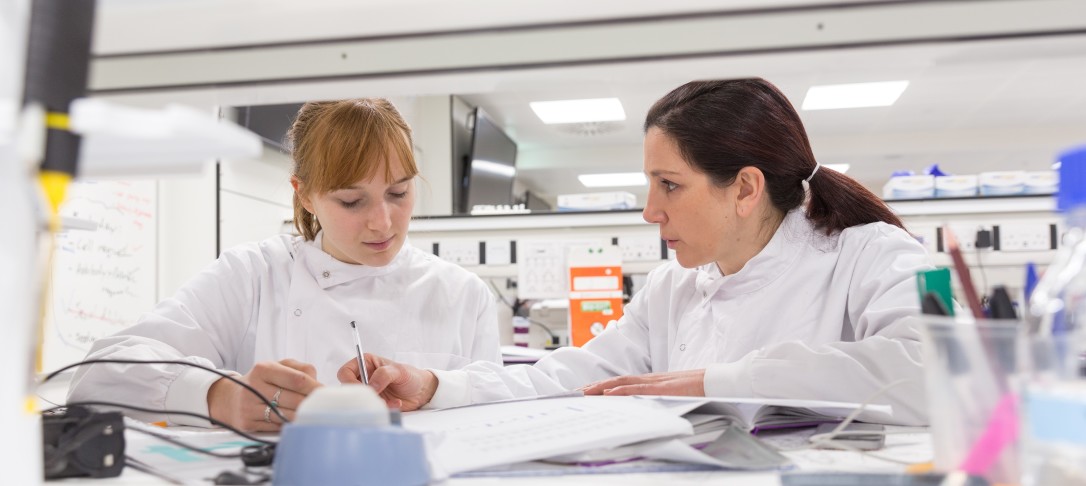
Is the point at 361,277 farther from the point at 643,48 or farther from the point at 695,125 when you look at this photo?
the point at 643,48

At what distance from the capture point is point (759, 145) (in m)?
1.28

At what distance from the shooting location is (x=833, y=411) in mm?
888

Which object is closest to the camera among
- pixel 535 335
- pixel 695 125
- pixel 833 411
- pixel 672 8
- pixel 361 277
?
pixel 672 8

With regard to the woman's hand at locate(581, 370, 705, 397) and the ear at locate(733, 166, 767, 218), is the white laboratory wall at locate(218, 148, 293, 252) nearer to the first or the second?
the ear at locate(733, 166, 767, 218)

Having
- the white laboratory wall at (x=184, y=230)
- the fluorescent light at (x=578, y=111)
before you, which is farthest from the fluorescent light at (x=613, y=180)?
the white laboratory wall at (x=184, y=230)

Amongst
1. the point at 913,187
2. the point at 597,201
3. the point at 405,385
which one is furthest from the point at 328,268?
the point at 913,187

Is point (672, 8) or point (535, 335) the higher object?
point (672, 8)

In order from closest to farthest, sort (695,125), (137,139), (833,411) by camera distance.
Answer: (137,139)
(833,411)
(695,125)

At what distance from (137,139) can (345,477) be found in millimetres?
251

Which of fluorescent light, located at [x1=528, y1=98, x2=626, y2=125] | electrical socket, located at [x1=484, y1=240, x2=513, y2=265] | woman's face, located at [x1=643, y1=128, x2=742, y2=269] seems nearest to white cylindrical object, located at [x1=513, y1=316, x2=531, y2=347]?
electrical socket, located at [x1=484, y1=240, x2=513, y2=265]

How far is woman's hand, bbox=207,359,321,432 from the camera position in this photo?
0.92m

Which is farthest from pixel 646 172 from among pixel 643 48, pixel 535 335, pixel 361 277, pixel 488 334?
pixel 535 335

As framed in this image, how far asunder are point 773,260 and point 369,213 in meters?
0.70

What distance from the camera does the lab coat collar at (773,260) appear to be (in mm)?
1238
